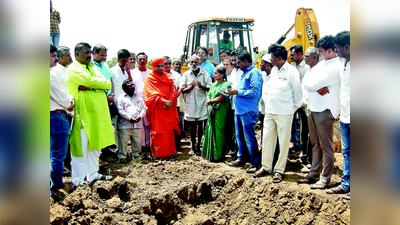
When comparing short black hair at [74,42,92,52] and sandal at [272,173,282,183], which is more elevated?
short black hair at [74,42,92,52]

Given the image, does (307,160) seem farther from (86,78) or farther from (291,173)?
(86,78)

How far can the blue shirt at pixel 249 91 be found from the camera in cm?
430

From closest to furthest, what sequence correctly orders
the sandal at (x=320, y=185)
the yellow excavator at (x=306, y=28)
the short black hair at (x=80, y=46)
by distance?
the sandal at (x=320, y=185) → the short black hair at (x=80, y=46) → the yellow excavator at (x=306, y=28)

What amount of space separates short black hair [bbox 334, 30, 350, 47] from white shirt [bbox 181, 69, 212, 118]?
2.80 meters

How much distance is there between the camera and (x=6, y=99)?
42.9 inches

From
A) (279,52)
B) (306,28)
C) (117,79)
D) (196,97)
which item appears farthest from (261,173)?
(306,28)

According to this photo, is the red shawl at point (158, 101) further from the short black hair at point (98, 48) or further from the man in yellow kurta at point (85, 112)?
the man in yellow kurta at point (85, 112)

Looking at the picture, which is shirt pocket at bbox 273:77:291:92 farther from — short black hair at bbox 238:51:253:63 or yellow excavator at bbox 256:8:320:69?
yellow excavator at bbox 256:8:320:69

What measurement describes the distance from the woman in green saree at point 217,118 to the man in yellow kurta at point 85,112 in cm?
194

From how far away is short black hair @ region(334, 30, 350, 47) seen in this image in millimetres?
2984

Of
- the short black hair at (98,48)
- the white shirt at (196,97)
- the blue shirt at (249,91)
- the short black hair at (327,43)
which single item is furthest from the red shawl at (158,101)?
the short black hair at (327,43)

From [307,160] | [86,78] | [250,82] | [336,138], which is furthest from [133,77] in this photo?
[336,138]

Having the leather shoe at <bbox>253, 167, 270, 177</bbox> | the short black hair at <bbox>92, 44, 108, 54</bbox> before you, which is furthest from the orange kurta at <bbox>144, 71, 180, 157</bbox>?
the leather shoe at <bbox>253, 167, 270, 177</bbox>

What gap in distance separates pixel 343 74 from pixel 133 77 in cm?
385
